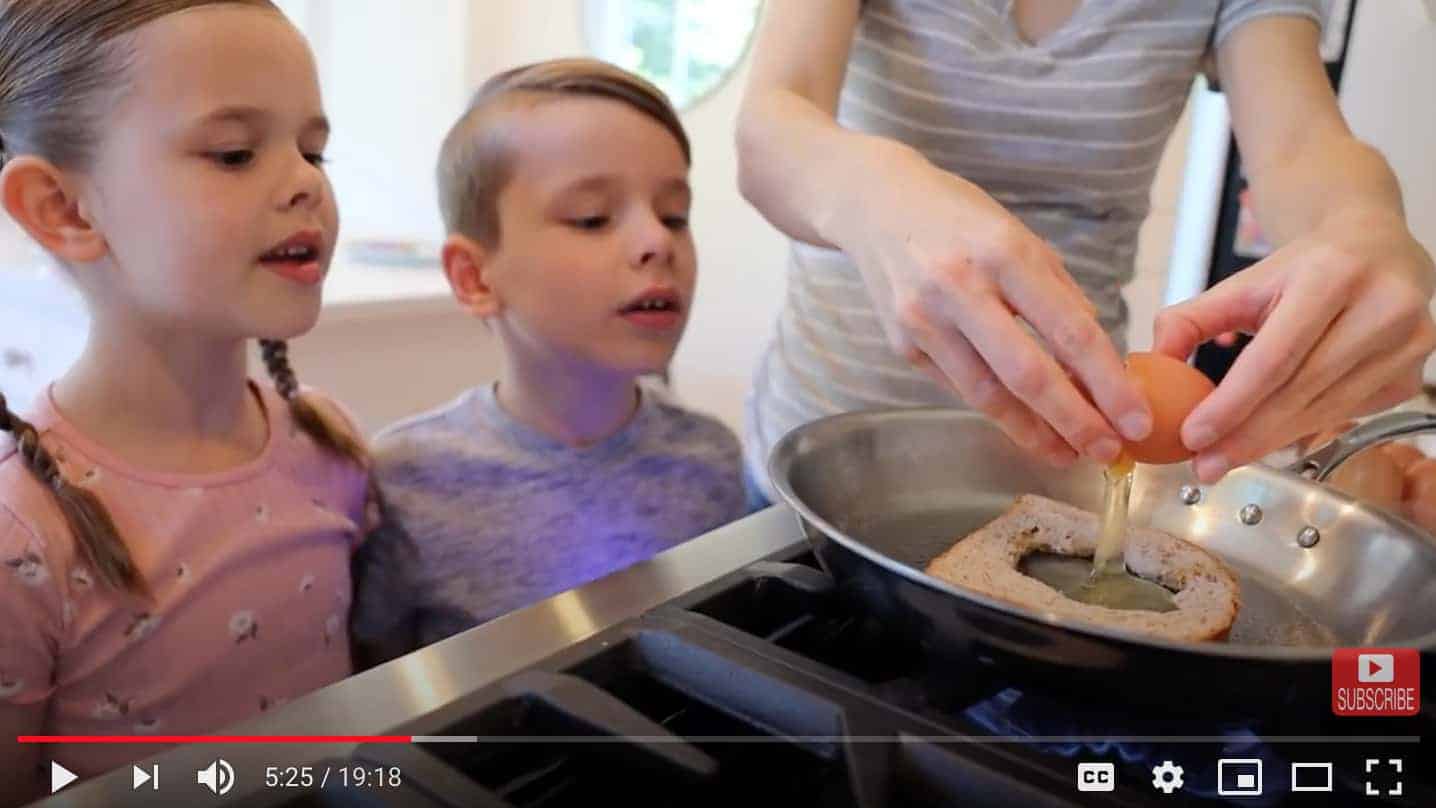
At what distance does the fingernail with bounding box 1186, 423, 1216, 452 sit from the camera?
1.51ft

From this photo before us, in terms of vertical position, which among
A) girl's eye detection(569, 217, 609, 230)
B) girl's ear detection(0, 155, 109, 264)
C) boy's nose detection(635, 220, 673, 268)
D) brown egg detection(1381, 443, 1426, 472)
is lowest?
brown egg detection(1381, 443, 1426, 472)

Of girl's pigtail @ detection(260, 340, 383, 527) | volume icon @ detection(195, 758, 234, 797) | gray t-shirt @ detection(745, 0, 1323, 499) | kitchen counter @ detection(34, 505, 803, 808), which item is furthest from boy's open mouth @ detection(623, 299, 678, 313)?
volume icon @ detection(195, 758, 234, 797)

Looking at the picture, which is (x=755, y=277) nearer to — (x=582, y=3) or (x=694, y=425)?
(x=582, y=3)

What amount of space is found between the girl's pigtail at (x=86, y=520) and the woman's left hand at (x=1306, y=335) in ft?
1.90

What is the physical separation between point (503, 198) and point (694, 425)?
10.2 inches

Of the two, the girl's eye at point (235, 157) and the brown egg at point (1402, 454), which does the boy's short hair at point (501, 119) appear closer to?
the girl's eye at point (235, 157)

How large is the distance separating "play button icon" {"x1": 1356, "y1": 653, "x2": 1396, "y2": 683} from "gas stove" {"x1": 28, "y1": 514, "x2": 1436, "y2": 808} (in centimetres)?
2

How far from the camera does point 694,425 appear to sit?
997 millimetres

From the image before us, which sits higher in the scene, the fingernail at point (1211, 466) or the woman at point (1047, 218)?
the woman at point (1047, 218)

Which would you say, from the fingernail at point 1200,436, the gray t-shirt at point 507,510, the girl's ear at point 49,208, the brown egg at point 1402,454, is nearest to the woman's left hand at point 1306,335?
the fingernail at point 1200,436

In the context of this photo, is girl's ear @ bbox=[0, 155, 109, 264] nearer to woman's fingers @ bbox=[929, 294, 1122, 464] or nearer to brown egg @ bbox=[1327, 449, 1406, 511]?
woman's fingers @ bbox=[929, 294, 1122, 464]

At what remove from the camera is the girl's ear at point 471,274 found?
927 mm

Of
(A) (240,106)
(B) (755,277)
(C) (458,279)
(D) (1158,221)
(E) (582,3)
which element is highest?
(E) (582,3)

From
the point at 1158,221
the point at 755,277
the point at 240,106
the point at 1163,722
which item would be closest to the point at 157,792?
the point at 1163,722
